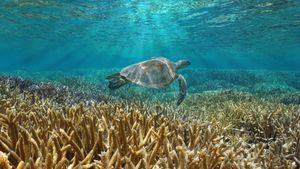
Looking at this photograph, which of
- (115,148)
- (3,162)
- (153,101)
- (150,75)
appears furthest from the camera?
(153,101)

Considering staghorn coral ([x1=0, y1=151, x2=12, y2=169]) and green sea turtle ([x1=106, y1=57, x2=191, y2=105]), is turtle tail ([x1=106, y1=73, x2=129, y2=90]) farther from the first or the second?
staghorn coral ([x1=0, y1=151, x2=12, y2=169])

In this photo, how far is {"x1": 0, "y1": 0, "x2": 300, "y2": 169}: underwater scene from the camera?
3045 millimetres

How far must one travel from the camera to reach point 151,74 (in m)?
8.26

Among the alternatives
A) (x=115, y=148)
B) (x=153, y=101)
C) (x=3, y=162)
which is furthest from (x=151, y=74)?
(x=3, y=162)

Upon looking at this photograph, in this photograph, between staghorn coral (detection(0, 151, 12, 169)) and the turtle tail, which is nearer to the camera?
staghorn coral (detection(0, 151, 12, 169))

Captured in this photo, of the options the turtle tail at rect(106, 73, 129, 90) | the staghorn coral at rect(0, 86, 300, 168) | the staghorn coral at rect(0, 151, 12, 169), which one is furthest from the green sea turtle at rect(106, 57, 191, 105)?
the staghorn coral at rect(0, 151, 12, 169)

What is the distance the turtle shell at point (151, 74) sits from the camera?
8.18 meters

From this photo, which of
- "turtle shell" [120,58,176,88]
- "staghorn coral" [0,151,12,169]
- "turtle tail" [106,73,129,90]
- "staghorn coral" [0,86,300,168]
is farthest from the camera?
"turtle tail" [106,73,129,90]

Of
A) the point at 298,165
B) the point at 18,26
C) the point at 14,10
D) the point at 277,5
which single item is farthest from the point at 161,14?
the point at 298,165

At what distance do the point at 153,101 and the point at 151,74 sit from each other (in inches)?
149

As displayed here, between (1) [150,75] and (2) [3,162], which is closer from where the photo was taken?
(2) [3,162]

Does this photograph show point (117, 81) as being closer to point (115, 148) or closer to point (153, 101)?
point (153, 101)

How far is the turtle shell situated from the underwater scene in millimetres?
31

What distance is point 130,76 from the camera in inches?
329
